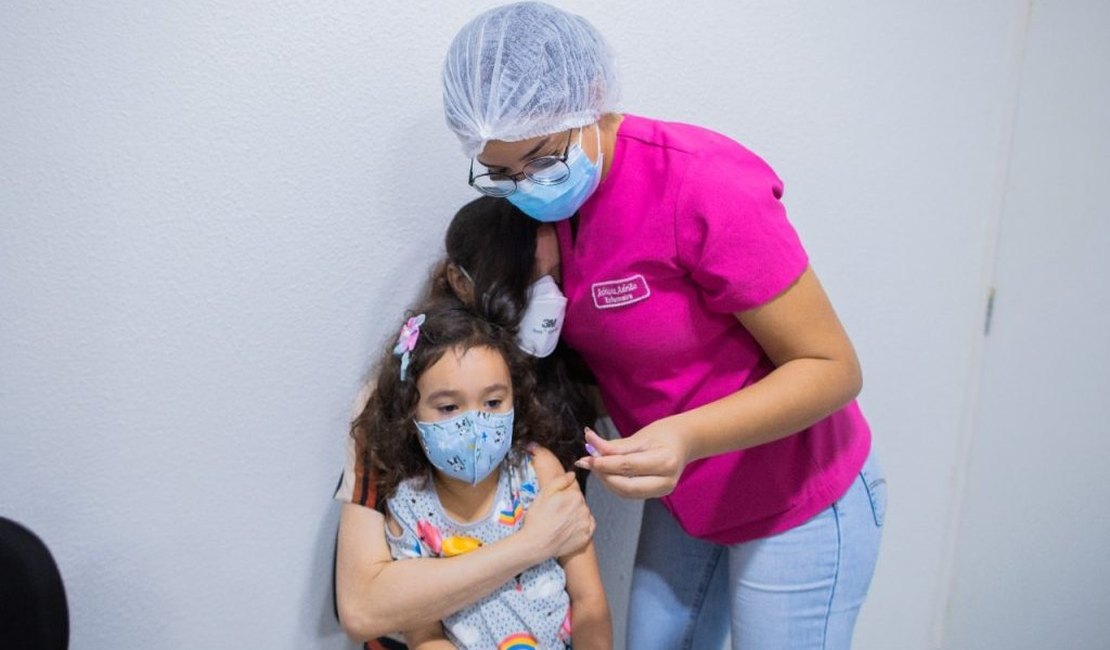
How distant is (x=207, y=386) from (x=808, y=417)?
0.97 m

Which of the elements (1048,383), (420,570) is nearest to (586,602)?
(420,570)

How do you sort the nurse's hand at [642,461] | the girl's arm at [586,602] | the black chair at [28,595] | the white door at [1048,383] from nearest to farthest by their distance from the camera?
the nurse's hand at [642,461] < the black chair at [28,595] < the girl's arm at [586,602] < the white door at [1048,383]

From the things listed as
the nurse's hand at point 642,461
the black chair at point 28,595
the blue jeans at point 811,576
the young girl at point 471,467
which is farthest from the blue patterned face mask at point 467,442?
the black chair at point 28,595

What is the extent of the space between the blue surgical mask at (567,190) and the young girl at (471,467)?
22cm

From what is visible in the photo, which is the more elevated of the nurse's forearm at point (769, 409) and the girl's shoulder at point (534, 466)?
the nurse's forearm at point (769, 409)

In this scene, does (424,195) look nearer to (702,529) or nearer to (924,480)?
(702,529)

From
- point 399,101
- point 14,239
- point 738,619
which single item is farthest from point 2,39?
point 738,619

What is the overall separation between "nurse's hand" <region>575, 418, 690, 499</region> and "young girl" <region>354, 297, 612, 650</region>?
237 mm

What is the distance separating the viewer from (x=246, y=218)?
1.33m

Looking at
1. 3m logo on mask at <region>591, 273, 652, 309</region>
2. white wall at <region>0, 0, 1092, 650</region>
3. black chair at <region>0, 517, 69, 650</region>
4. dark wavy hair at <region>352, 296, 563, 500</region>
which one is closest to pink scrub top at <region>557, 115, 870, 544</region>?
3m logo on mask at <region>591, 273, 652, 309</region>

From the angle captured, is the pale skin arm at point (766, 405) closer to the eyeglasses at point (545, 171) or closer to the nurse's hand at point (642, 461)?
the nurse's hand at point (642, 461)

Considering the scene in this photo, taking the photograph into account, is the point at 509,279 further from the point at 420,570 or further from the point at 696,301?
the point at 420,570

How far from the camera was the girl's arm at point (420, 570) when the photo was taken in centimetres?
118

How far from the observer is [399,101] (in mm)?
1368
